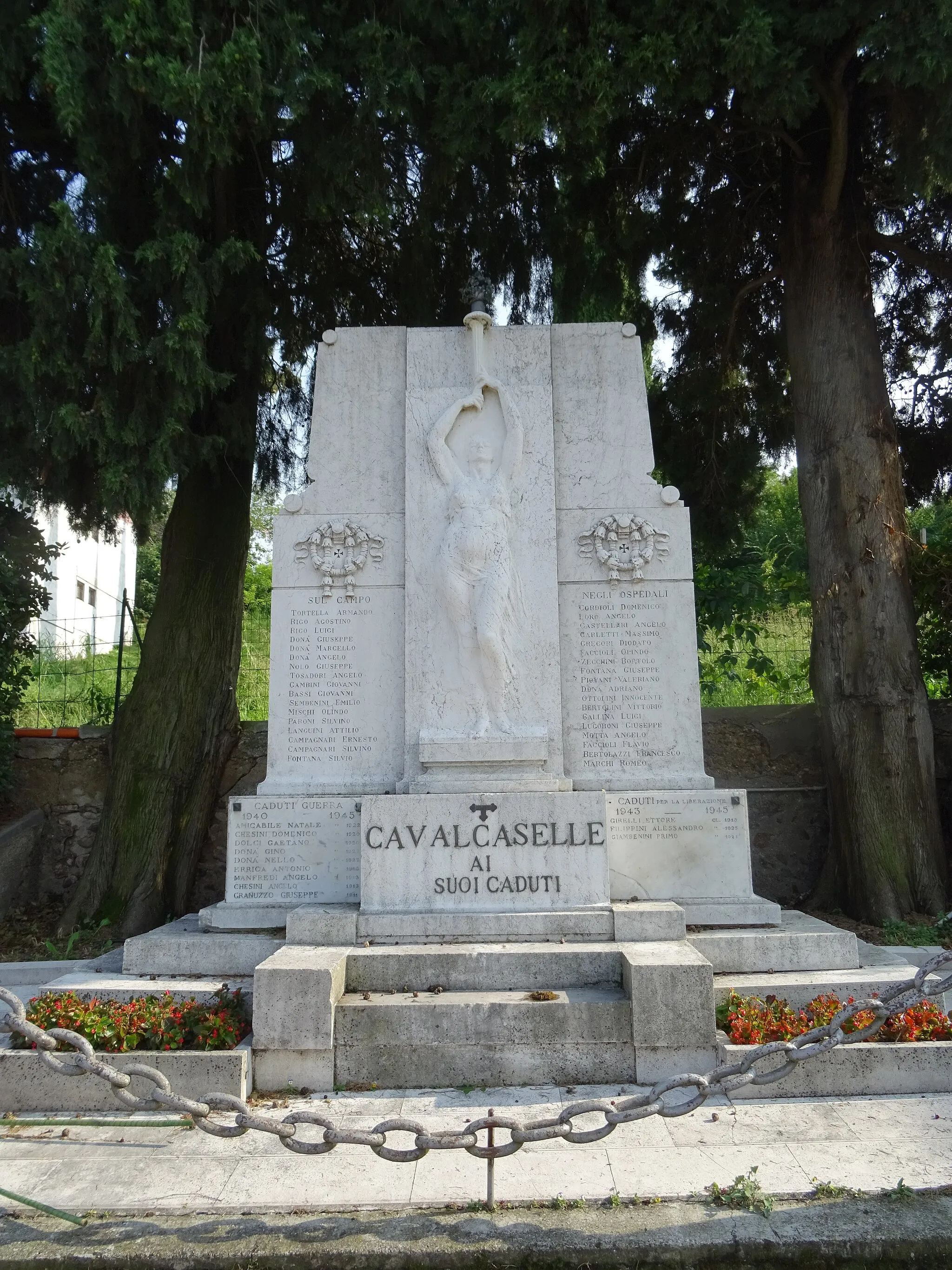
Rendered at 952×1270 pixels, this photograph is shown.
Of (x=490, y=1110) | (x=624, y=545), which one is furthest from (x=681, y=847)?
(x=490, y=1110)

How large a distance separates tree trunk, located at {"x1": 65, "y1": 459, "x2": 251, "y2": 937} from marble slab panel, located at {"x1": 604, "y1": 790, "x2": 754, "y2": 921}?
13.6 ft

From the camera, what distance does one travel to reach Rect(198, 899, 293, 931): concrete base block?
5.98 metres

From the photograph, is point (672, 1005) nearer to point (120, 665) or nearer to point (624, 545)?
point (624, 545)

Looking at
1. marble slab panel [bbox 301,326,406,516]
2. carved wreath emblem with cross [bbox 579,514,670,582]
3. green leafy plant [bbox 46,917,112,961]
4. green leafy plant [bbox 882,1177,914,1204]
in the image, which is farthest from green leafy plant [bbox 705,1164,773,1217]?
green leafy plant [bbox 46,917,112,961]

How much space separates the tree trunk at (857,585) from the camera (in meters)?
7.67

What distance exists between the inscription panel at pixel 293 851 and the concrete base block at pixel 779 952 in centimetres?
220

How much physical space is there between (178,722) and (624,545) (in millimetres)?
4259

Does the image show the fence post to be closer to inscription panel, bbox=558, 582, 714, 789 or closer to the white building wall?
inscription panel, bbox=558, 582, 714, 789

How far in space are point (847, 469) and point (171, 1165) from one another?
7174 mm

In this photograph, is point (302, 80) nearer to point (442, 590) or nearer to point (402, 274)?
point (402, 274)

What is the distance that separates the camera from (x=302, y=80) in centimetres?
718

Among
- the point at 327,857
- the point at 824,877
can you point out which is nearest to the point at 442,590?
the point at 327,857

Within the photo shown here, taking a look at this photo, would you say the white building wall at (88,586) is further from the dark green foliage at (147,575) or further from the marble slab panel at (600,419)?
the marble slab panel at (600,419)

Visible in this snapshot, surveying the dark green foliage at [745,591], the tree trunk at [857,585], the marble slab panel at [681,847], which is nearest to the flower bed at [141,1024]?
the marble slab panel at [681,847]
